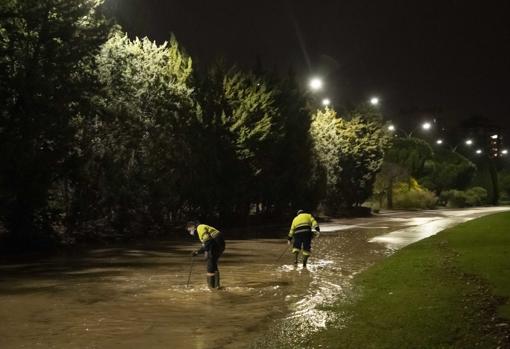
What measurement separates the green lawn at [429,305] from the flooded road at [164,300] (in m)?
0.66

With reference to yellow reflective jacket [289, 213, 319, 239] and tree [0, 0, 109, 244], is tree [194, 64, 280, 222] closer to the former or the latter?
tree [0, 0, 109, 244]

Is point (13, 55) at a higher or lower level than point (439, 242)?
higher

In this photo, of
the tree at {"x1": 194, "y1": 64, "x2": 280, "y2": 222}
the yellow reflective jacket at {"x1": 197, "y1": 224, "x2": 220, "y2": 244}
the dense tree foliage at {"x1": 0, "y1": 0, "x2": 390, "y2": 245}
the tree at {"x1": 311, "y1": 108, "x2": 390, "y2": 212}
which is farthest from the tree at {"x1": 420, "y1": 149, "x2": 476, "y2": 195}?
the yellow reflective jacket at {"x1": 197, "y1": 224, "x2": 220, "y2": 244}

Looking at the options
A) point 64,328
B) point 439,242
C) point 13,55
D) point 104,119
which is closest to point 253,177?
point 104,119

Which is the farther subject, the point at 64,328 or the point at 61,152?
the point at 61,152

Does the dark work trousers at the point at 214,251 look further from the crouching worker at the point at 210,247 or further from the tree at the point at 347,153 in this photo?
the tree at the point at 347,153

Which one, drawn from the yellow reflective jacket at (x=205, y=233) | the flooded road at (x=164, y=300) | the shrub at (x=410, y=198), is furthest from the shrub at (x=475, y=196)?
the yellow reflective jacket at (x=205, y=233)

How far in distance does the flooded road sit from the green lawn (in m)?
0.66

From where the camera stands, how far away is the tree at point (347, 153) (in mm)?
47525

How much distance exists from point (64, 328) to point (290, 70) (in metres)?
35.4

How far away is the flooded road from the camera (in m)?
8.66

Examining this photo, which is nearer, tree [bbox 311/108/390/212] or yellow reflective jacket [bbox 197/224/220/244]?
yellow reflective jacket [bbox 197/224/220/244]

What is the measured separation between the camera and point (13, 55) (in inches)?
780

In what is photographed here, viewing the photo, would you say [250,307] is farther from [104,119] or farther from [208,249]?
[104,119]
